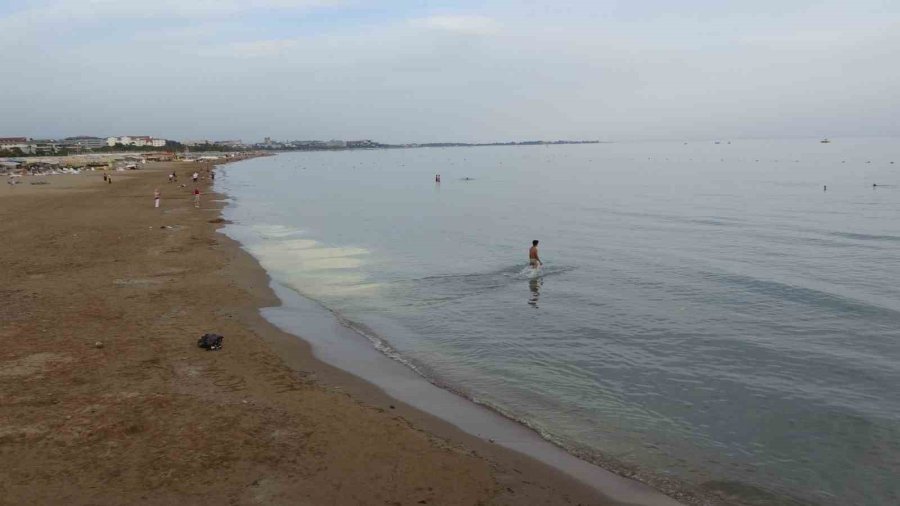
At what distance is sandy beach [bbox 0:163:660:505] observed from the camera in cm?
805

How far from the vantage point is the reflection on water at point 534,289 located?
2068cm

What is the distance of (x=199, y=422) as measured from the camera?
32.1 feet

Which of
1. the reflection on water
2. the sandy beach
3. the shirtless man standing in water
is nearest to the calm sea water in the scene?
the reflection on water

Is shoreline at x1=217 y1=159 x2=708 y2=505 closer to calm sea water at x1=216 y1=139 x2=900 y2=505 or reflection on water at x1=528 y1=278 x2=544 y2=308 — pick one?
calm sea water at x1=216 y1=139 x2=900 y2=505

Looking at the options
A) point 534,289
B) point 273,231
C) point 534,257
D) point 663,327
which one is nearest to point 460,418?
point 663,327

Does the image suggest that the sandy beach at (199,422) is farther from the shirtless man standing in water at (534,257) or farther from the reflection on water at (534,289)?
the shirtless man standing in water at (534,257)

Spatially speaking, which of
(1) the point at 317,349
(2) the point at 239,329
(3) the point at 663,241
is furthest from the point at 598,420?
(3) the point at 663,241

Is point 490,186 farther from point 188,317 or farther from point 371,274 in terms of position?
point 188,317

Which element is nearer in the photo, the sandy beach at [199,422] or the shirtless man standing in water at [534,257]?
the sandy beach at [199,422]

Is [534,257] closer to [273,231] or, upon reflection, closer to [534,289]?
[534,289]

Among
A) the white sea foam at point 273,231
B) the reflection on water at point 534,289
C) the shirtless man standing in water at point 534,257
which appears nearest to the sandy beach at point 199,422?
the reflection on water at point 534,289

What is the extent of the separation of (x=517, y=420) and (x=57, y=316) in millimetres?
11981

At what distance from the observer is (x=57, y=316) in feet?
50.6

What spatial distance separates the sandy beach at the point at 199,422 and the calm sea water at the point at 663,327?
2.41m
